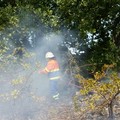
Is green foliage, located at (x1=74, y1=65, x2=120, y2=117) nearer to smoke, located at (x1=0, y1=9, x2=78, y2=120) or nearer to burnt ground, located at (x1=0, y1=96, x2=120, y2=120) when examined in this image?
burnt ground, located at (x1=0, y1=96, x2=120, y2=120)

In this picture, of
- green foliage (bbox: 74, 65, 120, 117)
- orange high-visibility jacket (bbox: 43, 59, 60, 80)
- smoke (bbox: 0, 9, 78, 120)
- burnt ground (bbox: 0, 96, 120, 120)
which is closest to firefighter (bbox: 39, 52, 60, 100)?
orange high-visibility jacket (bbox: 43, 59, 60, 80)

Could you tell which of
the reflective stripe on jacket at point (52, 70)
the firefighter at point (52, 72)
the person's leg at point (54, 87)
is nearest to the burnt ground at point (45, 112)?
the person's leg at point (54, 87)

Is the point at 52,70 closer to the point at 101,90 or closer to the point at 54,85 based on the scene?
the point at 54,85

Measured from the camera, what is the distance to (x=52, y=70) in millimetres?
10109

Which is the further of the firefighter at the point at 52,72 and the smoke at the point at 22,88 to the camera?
the firefighter at the point at 52,72

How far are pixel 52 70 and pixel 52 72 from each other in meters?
0.07

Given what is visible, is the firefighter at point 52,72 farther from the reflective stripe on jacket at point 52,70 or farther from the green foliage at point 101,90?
the green foliage at point 101,90

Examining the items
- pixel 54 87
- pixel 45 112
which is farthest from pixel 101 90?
pixel 54 87

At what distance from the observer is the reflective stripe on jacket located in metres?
10.1

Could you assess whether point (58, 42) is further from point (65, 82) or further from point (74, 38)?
point (65, 82)

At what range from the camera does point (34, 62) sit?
9.47m

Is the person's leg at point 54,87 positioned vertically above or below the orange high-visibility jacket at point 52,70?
below

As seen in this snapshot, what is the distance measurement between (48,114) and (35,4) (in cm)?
492

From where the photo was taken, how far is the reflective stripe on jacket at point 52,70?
1009 cm
